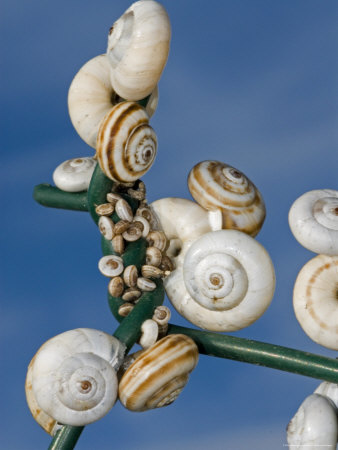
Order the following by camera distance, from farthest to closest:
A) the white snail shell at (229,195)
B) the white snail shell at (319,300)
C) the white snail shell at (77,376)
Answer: the white snail shell at (229,195) → the white snail shell at (319,300) → the white snail shell at (77,376)

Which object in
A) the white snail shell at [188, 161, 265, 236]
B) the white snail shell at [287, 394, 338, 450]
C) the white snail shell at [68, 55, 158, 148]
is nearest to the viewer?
the white snail shell at [287, 394, 338, 450]

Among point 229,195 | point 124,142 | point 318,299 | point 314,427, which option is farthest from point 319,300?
point 124,142

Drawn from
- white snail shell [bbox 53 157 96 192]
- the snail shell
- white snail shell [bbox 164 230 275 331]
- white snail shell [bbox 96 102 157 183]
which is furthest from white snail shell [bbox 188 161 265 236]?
the snail shell

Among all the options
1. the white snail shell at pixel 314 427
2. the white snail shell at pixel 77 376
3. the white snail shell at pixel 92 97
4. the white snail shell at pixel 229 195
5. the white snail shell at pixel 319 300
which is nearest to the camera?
the white snail shell at pixel 77 376

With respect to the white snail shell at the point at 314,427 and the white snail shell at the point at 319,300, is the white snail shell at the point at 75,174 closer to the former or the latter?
the white snail shell at the point at 319,300

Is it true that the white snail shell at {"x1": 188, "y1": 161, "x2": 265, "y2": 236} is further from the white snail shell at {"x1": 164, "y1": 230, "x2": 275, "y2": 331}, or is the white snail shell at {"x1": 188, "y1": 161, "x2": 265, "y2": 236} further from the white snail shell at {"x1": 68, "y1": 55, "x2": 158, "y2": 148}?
the white snail shell at {"x1": 68, "y1": 55, "x2": 158, "y2": 148}

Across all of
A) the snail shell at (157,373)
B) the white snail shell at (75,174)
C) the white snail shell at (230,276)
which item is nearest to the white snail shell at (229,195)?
the white snail shell at (230,276)

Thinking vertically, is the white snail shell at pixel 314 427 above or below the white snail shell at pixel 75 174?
below

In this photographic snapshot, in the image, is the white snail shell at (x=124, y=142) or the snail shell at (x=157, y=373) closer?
the snail shell at (x=157, y=373)
